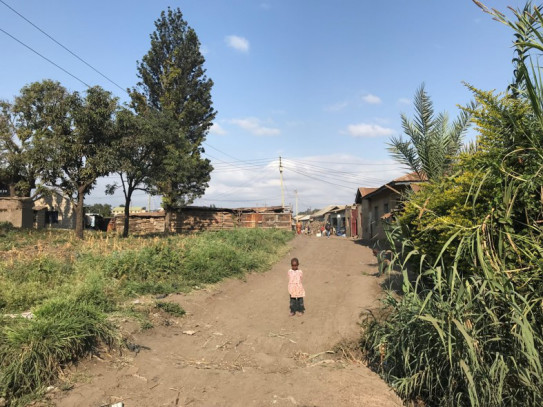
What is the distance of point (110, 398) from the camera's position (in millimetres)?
3625

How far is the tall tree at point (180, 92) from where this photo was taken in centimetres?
2850

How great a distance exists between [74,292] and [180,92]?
83.6 ft

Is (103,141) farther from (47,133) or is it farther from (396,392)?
(396,392)

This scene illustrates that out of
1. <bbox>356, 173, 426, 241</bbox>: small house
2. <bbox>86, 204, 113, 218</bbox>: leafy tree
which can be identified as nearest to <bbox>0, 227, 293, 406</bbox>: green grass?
<bbox>356, 173, 426, 241</bbox>: small house

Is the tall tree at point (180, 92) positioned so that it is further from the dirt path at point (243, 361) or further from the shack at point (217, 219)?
the dirt path at point (243, 361)

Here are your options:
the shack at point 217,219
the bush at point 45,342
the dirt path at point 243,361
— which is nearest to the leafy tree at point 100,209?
the shack at point 217,219

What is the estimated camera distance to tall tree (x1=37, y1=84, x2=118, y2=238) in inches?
749

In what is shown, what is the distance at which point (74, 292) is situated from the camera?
20.7ft

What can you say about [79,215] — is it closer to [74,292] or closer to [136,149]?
[136,149]

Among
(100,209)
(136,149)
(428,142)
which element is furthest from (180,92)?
(100,209)

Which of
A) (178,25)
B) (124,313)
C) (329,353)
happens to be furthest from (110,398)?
(178,25)

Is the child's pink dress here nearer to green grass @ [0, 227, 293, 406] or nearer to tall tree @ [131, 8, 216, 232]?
green grass @ [0, 227, 293, 406]

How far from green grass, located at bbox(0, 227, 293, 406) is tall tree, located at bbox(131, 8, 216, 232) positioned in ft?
44.6

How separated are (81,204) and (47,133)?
4.17 metres
